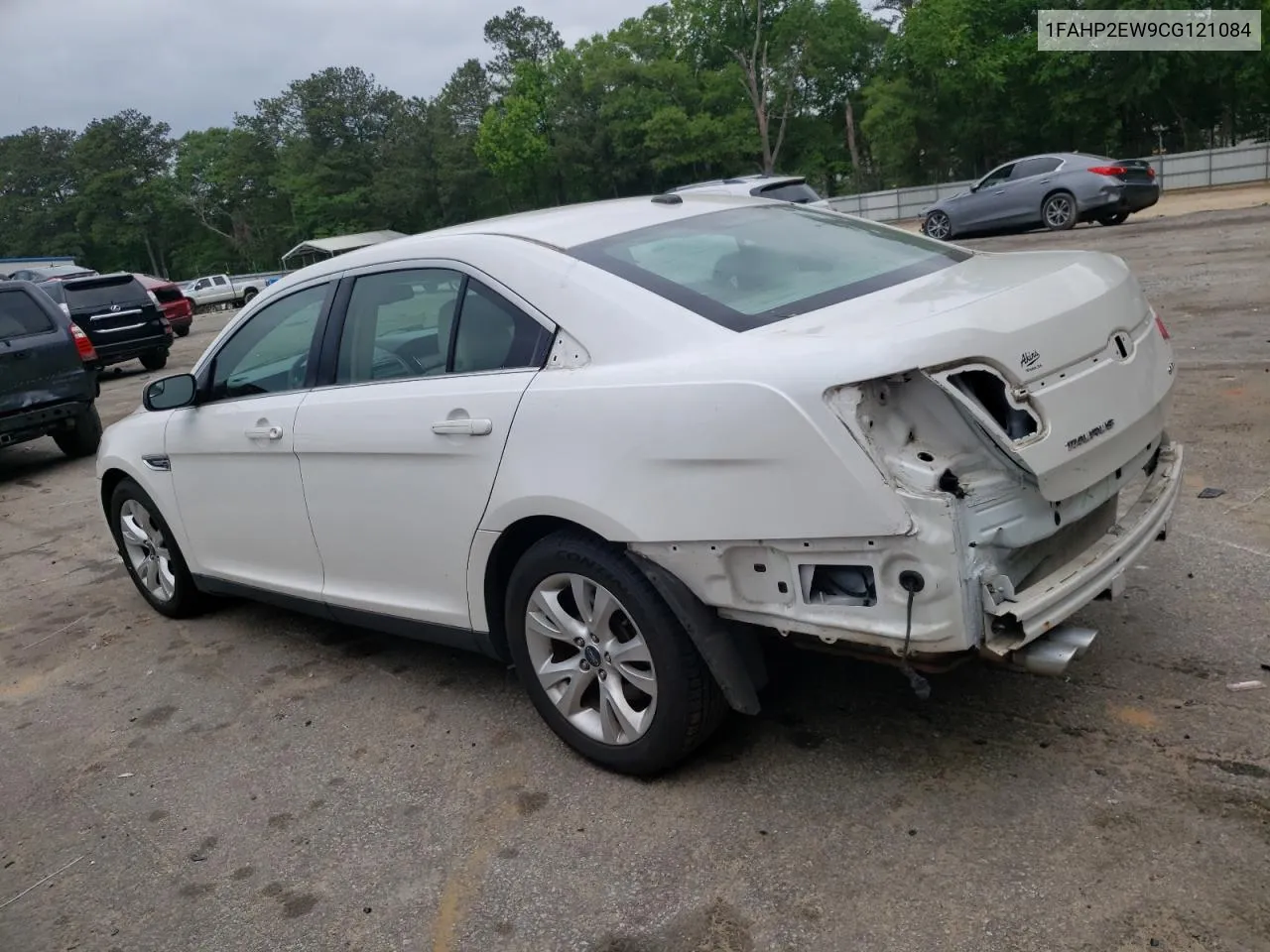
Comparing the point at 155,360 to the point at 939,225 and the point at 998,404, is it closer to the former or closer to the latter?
the point at 939,225

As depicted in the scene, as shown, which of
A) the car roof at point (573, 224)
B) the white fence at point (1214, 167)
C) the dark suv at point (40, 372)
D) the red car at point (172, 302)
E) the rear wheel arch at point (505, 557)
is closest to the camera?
the rear wheel arch at point (505, 557)

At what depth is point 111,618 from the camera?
18.1ft

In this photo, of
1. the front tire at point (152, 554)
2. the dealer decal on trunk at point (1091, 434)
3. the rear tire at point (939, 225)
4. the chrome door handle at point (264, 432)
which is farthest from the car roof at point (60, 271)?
the dealer decal on trunk at point (1091, 434)

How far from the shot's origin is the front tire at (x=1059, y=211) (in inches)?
714

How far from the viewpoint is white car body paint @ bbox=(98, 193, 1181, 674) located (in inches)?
97.3

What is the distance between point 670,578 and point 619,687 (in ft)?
1.53

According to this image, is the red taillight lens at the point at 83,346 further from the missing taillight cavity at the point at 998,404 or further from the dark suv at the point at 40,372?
the missing taillight cavity at the point at 998,404

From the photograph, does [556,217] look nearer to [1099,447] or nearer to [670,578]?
[670,578]

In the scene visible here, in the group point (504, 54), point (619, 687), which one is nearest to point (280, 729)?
point (619, 687)

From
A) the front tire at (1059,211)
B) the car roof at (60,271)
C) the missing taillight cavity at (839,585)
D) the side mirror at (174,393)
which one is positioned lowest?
the front tire at (1059,211)

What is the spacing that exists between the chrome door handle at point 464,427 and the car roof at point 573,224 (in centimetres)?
62

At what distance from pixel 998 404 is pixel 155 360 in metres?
17.7

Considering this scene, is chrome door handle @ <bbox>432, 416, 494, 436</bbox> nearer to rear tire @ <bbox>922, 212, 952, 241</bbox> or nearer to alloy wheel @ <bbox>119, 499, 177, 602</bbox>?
alloy wheel @ <bbox>119, 499, 177, 602</bbox>

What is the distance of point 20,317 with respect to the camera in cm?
967
